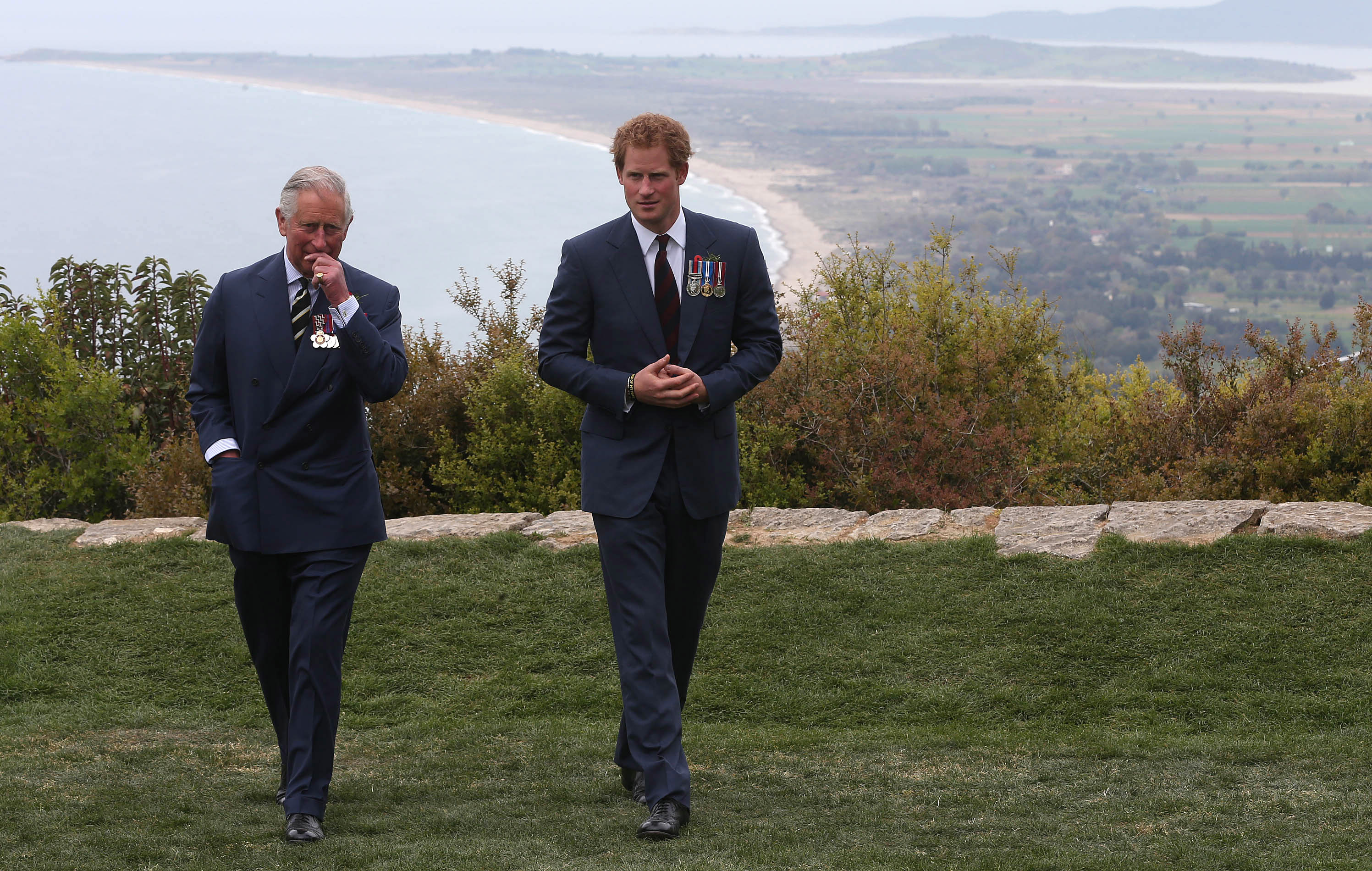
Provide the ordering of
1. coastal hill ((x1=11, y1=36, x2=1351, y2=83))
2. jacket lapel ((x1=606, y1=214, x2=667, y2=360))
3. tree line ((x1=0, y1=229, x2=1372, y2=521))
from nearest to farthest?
1. jacket lapel ((x1=606, y1=214, x2=667, y2=360))
2. tree line ((x1=0, y1=229, x2=1372, y2=521))
3. coastal hill ((x1=11, y1=36, x2=1351, y2=83))

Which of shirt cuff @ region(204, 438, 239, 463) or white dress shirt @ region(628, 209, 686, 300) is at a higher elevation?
white dress shirt @ region(628, 209, 686, 300)

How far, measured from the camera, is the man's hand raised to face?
375cm

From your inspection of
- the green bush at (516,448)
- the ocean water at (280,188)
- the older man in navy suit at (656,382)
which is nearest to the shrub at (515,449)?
the green bush at (516,448)

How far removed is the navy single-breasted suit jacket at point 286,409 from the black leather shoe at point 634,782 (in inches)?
45.2

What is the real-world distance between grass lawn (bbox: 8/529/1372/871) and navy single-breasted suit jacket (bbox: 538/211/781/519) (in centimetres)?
104

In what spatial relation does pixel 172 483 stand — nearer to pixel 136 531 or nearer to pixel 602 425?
pixel 136 531

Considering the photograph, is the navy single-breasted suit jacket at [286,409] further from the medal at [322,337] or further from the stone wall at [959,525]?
the stone wall at [959,525]

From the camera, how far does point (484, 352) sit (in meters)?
10.8

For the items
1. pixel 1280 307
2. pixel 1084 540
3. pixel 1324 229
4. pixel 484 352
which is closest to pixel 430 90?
pixel 1280 307

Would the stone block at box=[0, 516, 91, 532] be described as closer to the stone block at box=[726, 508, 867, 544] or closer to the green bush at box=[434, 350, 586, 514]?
the green bush at box=[434, 350, 586, 514]

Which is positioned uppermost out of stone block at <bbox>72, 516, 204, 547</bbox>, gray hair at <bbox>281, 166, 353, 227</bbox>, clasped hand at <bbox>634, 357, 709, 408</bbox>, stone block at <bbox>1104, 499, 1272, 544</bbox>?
gray hair at <bbox>281, 166, 353, 227</bbox>

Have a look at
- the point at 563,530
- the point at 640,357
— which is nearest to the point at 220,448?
the point at 640,357

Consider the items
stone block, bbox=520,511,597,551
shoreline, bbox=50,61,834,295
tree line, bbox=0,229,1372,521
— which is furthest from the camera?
Answer: shoreline, bbox=50,61,834,295

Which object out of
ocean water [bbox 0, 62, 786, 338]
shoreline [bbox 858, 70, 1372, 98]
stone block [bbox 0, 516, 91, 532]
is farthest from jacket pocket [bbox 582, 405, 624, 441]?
shoreline [bbox 858, 70, 1372, 98]
